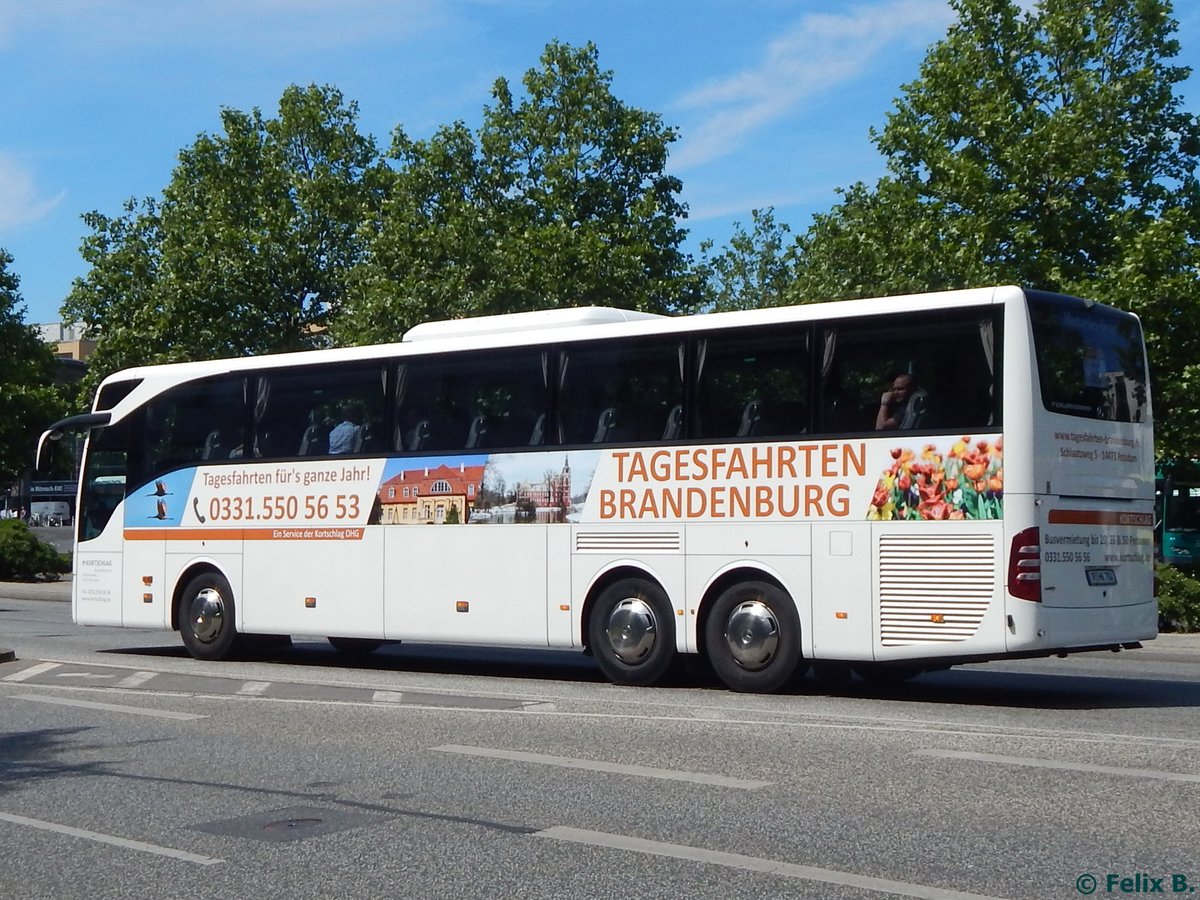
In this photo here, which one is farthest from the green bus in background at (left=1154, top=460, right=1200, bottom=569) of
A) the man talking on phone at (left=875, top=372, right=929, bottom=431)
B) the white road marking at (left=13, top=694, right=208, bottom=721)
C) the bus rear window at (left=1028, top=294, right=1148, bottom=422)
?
the white road marking at (left=13, top=694, right=208, bottom=721)

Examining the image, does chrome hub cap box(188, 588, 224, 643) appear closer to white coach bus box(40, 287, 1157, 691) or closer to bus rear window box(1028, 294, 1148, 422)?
white coach bus box(40, 287, 1157, 691)

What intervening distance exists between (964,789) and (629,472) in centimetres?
669

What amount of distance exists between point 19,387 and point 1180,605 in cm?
4557

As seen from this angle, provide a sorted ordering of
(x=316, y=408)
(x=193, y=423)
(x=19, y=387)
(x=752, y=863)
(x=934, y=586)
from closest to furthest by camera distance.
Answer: (x=752, y=863) < (x=934, y=586) < (x=316, y=408) < (x=193, y=423) < (x=19, y=387)

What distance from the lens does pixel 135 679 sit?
15.9m

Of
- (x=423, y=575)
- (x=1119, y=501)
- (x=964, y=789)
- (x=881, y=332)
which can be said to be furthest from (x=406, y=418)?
(x=964, y=789)

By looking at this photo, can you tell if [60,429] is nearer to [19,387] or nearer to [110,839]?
[110,839]

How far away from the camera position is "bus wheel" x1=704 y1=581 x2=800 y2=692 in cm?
1387

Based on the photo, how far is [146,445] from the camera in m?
19.3

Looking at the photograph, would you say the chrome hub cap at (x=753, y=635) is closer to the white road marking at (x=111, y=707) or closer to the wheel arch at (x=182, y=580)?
the white road marking at (x=111, y=707)

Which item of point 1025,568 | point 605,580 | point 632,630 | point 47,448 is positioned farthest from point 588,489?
point 47,448

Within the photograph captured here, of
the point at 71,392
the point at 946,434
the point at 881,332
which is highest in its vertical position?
the point at 71,392

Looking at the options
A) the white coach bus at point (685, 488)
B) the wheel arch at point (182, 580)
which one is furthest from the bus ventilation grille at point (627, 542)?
the wheel arch at point (182, 580)

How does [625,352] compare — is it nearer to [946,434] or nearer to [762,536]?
[762,536]
